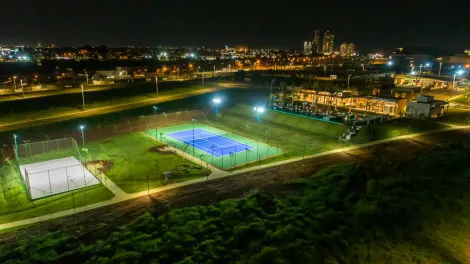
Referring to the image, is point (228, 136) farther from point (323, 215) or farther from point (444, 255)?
point (444, 255)

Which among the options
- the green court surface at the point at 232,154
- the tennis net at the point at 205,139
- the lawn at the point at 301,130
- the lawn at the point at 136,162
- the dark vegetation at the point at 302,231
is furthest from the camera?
the tennis net at the point at 205,139

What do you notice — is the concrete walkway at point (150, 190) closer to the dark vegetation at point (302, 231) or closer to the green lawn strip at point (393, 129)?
the green lawn strip at point (393, 129)

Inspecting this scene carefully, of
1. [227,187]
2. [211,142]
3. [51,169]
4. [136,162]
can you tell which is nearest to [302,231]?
[227,187]

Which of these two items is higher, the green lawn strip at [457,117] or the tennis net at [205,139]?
the green lawn strip at [457,117]

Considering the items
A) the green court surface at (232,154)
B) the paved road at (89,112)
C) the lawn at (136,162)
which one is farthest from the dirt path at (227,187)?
the paved road at (89,112)

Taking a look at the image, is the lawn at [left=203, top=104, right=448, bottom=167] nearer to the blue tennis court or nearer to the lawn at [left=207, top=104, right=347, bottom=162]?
the lawn at [left=207, top=104, right=347, bottom=162]

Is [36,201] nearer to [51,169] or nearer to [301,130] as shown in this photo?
[51,169]

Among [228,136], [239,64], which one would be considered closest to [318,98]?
[228,136]
